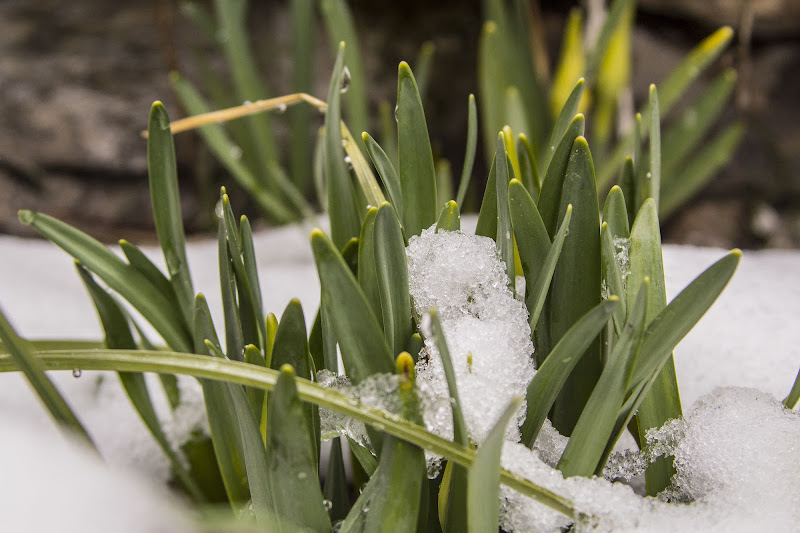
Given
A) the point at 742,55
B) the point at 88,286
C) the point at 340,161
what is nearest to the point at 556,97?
the point at 742,55

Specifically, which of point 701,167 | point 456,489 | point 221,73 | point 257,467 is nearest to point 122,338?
point 257,467

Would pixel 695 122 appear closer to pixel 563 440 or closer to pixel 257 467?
pixel 563 440

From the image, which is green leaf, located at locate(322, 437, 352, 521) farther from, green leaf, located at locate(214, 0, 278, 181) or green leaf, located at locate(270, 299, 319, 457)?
green leaf, located at locate(214, 0, 278, 181)

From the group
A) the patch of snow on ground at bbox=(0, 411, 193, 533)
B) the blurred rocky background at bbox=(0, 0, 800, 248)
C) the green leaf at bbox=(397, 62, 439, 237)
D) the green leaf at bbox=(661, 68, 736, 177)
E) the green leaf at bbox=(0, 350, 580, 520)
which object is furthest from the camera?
the blurred rocky background at bbox=(0, 0, 800, 248)

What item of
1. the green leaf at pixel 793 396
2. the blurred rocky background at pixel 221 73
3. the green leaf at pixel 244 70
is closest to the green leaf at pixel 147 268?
the green leaf at pixel 793 396

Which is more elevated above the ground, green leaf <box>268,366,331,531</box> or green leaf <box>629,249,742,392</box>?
green leaf <box>629,249,742,392</box>

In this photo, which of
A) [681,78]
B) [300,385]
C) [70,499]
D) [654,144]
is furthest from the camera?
[681,78]

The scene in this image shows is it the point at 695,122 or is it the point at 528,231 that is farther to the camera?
the point at 695,122

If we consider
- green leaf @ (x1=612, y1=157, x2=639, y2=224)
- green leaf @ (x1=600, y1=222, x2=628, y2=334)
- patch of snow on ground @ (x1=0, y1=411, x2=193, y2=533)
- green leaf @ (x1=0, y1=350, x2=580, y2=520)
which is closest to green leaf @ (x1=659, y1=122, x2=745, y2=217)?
green leaf @ (x1=612, y1=157, x2=639, y2=224)
